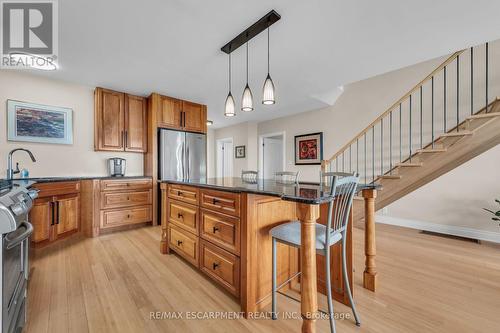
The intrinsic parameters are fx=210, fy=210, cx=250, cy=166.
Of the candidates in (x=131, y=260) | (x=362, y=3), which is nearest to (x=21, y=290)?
(x=131, y=260)

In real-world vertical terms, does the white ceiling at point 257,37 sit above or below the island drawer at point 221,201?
above

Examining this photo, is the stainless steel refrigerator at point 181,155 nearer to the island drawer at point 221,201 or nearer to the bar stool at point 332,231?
the island drawer at point 221,201

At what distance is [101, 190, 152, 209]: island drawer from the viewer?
3.13 metres

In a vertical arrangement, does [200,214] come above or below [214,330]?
above

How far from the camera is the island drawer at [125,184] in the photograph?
3.12 metres

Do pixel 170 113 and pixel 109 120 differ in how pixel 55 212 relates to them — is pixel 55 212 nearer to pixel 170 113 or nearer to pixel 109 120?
pixel 109 120

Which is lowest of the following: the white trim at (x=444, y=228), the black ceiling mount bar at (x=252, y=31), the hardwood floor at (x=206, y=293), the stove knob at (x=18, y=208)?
the hardwood floor at (x=206, y=293)

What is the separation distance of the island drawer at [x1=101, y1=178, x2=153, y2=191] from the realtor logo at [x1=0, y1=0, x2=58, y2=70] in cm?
164

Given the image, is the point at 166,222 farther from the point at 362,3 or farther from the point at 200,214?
the point at 362,3

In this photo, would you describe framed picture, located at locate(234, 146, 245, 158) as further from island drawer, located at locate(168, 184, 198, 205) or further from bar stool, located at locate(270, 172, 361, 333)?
bar stool, located at locate(270, 172, 361, 333)

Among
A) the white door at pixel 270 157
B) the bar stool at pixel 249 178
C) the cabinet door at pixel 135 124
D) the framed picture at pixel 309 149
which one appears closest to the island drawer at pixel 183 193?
the bar stool at pixel 249 178

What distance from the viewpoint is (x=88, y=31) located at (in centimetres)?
197

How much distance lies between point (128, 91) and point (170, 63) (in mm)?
1383

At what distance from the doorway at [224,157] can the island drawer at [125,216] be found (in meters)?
3.44
